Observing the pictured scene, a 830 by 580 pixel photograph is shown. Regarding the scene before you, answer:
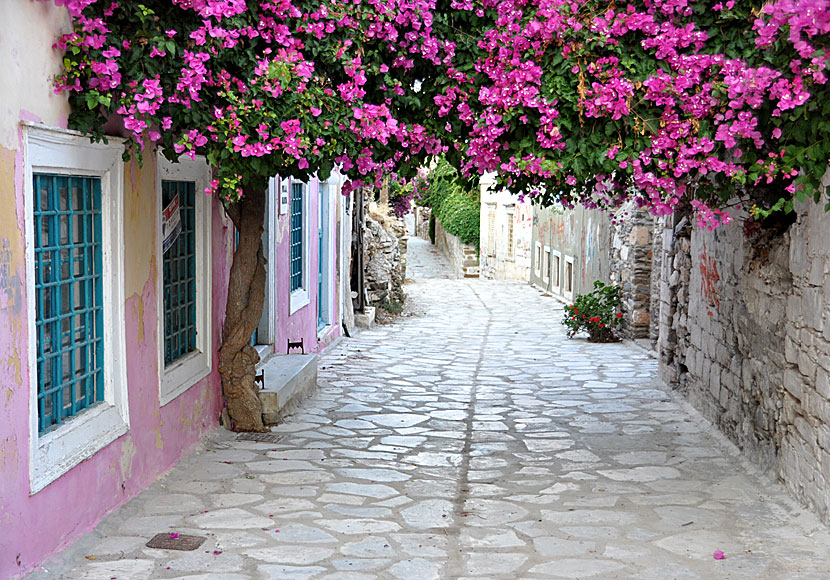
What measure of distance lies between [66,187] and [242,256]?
237 centimetres

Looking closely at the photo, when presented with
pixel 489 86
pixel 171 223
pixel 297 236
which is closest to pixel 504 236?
pixel 297 236

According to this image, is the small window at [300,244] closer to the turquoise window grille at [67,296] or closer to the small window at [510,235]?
the turquoise window grille at [67,296]

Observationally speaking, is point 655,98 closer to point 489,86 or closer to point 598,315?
point 489,86

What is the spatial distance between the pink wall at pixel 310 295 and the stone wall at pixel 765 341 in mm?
4394

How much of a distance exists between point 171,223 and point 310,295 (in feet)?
17.8

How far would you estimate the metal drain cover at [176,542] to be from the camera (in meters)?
5.11

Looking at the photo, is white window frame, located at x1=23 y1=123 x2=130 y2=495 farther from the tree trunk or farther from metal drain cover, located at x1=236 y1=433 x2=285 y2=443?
metal drain cover, located at x1=236 y1=433 x2=285 y2=443

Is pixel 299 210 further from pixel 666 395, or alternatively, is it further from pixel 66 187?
pixel 66 187

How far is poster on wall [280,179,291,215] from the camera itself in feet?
33.6

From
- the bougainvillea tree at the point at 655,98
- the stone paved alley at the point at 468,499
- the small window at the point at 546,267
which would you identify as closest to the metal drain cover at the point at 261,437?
the stone paved alley at the point at 468,499

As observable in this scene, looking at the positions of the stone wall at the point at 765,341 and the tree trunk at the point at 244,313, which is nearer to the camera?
the stone wall at the point at 765,341

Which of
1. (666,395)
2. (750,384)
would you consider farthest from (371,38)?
(666,395)

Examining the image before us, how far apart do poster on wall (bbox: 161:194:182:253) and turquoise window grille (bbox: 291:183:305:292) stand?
4.51 metres

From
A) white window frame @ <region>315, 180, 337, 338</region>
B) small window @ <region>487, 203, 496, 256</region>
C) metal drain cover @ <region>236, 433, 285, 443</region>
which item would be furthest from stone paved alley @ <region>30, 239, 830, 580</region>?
small window @ <region>487, 203, 496, 256</region>
